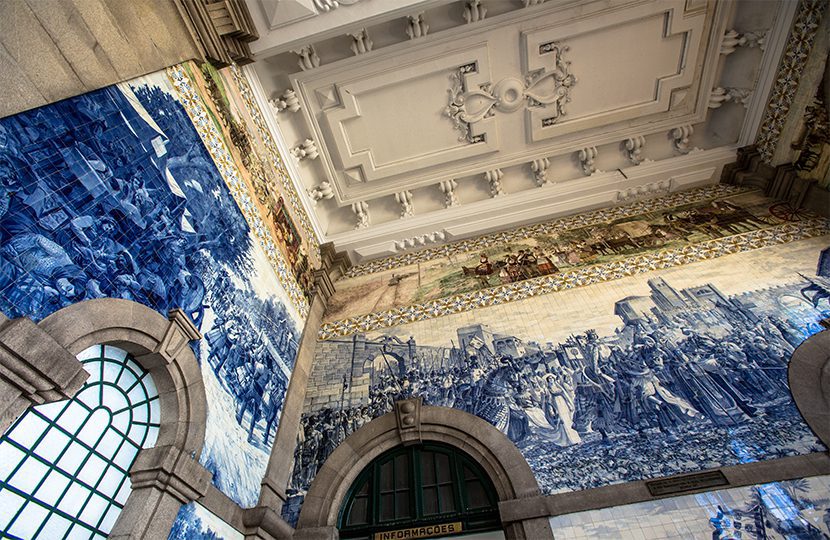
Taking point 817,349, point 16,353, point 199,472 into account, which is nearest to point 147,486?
point 199,472

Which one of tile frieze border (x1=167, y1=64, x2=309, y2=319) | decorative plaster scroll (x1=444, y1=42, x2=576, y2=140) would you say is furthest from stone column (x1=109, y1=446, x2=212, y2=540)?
decorative plaster scroll (x1=444, y1=42, x2=576, y2=140)

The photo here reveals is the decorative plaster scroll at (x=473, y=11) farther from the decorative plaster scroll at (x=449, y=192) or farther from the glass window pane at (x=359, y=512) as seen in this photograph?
the glass window pane at (x=359, y=512)

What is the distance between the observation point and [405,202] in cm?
852

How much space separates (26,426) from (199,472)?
1.33 metres

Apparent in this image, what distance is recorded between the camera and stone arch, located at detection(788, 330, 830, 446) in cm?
405

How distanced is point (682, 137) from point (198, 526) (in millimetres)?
9047

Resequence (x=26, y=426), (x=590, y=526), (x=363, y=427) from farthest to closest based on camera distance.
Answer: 1. (x=363, y=427)
2. (x=590, y=526)
3. (x=26, y=426)

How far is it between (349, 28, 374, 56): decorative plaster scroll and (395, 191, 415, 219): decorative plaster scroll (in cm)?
252

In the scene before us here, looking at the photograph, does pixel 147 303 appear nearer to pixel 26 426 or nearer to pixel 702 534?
pixel 26 426

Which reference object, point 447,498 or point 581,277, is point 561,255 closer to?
point 581,277

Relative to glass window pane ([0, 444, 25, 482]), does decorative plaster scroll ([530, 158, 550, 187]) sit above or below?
above

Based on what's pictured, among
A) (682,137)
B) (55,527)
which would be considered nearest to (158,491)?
(55,527)

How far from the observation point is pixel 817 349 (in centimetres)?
456

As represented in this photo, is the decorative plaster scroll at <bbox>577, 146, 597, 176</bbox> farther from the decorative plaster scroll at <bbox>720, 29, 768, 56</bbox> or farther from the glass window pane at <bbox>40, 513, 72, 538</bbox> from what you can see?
the glass window pane at <bbox>40, 513, 72, 538</bbox>
